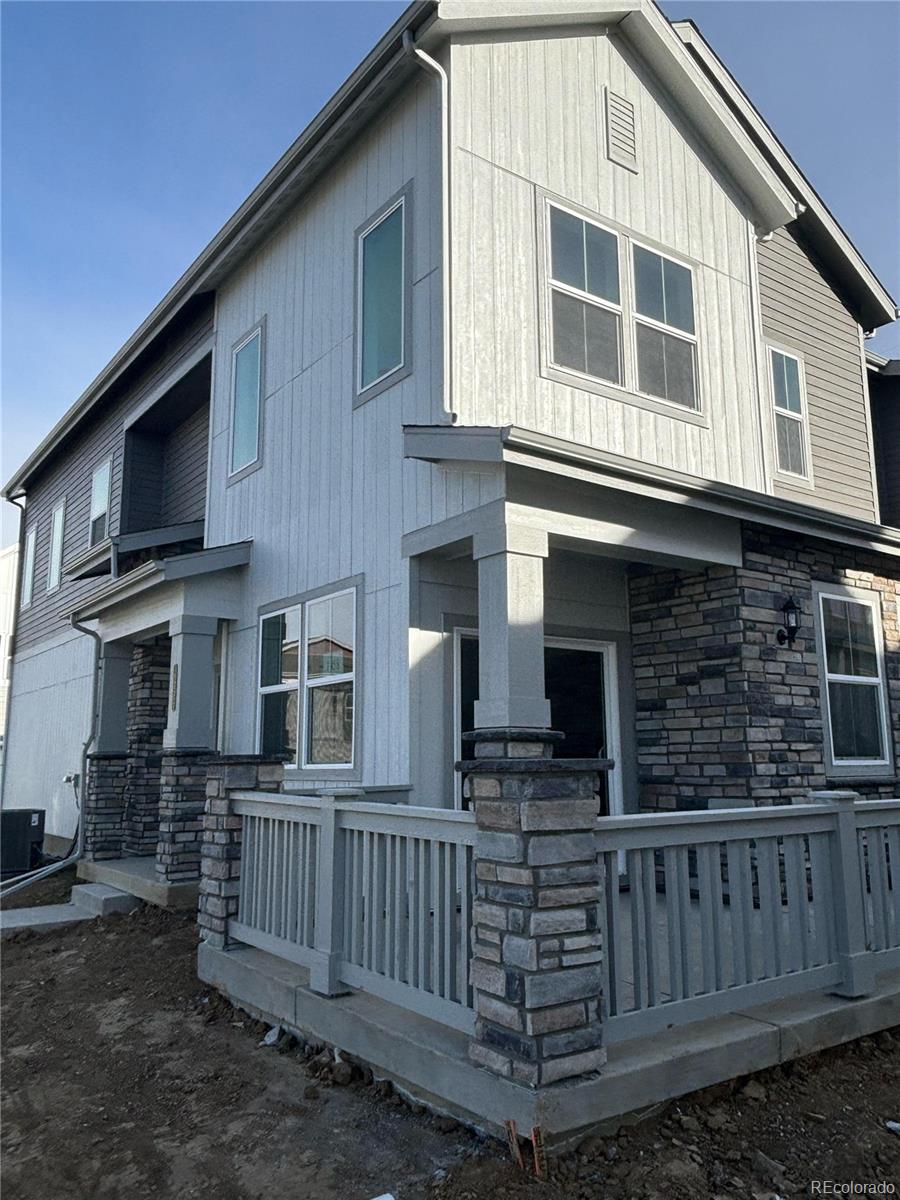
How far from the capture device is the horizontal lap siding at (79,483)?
1145 cm

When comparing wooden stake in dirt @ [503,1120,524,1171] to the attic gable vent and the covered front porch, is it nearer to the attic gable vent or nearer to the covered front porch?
the covered front porch

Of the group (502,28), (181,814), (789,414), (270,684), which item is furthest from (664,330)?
(181,814)

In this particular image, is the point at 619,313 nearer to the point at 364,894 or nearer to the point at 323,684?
the point at 323,684

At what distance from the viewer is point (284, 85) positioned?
30.5 ft

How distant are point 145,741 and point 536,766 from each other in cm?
838

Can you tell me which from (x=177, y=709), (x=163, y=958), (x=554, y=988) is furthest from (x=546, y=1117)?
(x=177, y=709)

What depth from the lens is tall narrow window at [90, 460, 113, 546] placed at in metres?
13.1

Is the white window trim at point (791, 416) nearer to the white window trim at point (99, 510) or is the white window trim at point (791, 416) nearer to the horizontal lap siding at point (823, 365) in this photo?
the horizontal lap siding at point (823, 365)

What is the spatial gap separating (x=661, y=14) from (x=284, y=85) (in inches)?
157

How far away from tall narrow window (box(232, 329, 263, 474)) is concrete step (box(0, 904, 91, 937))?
4753mm

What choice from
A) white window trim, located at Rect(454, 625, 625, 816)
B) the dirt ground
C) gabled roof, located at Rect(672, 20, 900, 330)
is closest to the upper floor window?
white window trim, located at Rect(454, 625, 625, 816)

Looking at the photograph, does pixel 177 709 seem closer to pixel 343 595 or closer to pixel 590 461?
pixel 343 595

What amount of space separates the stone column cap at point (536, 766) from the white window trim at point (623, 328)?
3.78 metres

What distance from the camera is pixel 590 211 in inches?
279
